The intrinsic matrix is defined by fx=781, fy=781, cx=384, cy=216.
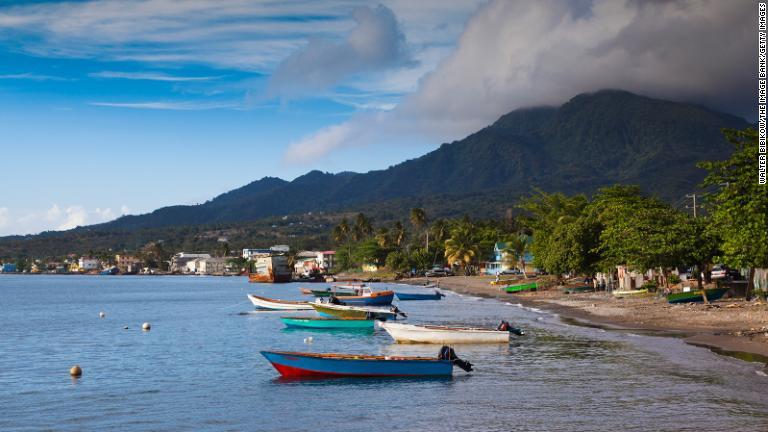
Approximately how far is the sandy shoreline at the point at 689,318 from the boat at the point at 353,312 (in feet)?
48.4

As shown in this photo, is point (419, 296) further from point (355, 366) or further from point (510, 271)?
point (355, 366)

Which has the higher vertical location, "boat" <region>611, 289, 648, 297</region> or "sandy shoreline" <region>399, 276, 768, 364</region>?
"boat" <region>611, 289, 648, 297</region>

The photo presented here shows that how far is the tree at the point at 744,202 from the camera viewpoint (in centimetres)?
4019

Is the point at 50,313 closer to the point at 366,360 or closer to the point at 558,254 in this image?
the point at 558,254

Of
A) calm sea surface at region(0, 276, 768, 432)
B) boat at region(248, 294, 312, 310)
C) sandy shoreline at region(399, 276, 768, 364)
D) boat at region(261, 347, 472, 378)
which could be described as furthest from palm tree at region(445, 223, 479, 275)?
boat at region(261, 347, 472, 378)

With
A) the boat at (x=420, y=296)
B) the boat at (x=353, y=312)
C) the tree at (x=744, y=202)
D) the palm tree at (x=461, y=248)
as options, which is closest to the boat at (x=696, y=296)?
the tree at (x=744, y=202)

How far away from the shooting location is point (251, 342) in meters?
52.8

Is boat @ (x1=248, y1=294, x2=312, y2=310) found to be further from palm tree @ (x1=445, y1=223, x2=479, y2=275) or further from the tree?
palm tree @ (x1=445, y1=223, x2=479, y2=275)

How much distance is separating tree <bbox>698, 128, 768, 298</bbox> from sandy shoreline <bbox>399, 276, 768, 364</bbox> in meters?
4.15

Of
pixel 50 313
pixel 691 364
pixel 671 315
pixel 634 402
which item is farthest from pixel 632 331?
pixel 50 313

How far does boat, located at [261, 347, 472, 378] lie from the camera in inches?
1374

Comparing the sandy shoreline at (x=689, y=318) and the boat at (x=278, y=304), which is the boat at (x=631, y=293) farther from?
the boat at (x=278, y=304)

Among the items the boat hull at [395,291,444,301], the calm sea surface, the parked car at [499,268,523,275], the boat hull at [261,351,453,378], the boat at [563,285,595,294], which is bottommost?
the calm sea surface

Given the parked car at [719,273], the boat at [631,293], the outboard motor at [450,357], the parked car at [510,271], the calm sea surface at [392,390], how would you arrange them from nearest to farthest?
the calm sea surface at [392,390] < the outboard motor at [450,357] < the boat at [631,293] < the parked car at [719,273] < the parked car at [510,271]
